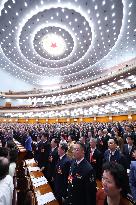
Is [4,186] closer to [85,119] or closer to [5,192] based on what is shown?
[5,192]

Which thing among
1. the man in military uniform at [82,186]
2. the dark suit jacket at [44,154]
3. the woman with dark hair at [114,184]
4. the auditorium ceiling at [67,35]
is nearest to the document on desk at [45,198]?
the man in military uniform at [82,186]

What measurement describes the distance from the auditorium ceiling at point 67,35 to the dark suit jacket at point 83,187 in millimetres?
24430

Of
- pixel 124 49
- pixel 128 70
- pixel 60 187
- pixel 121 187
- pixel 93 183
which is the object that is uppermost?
pixel 124 49

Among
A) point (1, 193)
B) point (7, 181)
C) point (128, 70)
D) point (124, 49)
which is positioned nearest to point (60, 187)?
point (7, 181)

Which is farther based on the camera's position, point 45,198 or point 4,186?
point 45,198

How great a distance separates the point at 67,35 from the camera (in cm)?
3581

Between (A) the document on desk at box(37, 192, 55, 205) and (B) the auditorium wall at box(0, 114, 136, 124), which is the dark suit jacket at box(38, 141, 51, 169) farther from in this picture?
(B) the auditorium wall at box(0, 114, 136, 124)

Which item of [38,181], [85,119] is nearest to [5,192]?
[38,181]

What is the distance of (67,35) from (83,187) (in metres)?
35.1

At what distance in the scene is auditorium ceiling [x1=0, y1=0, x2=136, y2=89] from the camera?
1049 inches

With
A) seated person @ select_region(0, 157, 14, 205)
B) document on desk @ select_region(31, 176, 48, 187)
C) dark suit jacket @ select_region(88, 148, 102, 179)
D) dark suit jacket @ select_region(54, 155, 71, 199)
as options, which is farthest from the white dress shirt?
dark suit jacket @ select_region(88, 148, 102, 179)

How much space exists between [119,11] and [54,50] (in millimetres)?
18178

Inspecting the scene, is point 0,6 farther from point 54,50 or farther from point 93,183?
point 93,183

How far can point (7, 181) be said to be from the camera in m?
2.67
